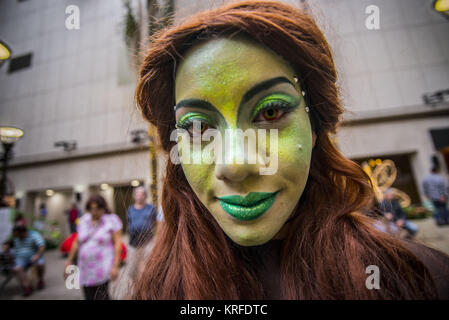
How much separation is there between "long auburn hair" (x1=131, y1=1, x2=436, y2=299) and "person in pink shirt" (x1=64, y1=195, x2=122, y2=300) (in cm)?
89

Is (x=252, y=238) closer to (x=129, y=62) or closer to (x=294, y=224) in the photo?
(x=294, y=224)

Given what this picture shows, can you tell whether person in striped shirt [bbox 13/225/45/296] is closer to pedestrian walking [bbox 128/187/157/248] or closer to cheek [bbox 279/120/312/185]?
pedestrian walking [bbox 128/187/157/248]

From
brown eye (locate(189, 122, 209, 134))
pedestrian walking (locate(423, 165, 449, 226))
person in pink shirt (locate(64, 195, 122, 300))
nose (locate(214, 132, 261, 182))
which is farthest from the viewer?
pedestrian walking (locate(423, 165, 449, 226))

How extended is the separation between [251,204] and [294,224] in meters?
0.22

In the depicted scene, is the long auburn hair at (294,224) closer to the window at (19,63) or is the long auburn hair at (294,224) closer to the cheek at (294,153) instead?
the cheek at (294,153)

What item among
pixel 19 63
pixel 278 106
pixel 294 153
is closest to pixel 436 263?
pixel 294 153

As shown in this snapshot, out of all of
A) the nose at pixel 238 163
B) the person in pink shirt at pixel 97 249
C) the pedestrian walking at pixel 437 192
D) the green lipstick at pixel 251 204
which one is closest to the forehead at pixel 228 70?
the nose at pixel 238 163

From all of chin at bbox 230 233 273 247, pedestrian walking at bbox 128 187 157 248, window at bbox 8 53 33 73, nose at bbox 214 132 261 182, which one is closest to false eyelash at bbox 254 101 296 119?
nose at bbox 214 132 261 182

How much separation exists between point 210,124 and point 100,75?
9.87 ft

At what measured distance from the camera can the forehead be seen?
1.56 feet

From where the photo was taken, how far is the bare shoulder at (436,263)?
512mm

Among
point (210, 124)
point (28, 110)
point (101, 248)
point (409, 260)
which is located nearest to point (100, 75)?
point (28, 110)

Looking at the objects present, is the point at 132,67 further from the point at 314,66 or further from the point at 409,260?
the point at 409,260

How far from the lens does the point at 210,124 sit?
52cm
